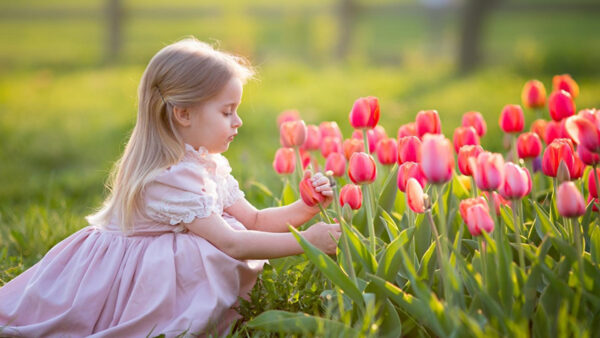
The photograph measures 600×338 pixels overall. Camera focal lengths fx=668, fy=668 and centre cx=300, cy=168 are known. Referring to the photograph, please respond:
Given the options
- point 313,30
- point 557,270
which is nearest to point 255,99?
point 313,30

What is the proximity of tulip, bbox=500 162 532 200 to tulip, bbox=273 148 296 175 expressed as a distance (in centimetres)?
98

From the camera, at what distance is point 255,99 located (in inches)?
254

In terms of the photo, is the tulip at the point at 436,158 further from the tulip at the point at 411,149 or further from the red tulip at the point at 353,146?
the red tulip at the point at 353,146

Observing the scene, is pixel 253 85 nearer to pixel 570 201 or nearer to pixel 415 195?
pixel 415 195

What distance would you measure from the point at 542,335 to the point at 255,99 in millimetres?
5076

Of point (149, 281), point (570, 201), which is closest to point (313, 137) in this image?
point (149, 281)

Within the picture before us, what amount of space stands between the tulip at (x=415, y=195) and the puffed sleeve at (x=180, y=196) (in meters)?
0.68

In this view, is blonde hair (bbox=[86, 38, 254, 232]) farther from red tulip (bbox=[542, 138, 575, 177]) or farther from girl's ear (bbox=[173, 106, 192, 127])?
red tulip (bbox=[542, 138, 575, 177])

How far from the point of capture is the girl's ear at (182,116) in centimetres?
212

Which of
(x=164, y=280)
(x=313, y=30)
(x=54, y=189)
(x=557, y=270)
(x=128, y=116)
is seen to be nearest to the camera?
(x=557, y=270)

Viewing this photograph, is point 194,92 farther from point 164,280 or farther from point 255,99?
point 255,99

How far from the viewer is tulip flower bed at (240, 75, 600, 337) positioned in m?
1.51

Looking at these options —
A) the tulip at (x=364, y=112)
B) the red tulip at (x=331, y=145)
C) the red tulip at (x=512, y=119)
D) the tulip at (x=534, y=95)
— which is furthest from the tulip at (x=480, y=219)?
the tulip at (x=534, y=95)

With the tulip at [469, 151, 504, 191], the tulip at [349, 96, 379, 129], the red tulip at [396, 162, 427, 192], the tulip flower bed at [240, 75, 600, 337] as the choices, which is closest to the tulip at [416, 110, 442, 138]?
the tulip flower bed at [240, 75, 600, 337]
